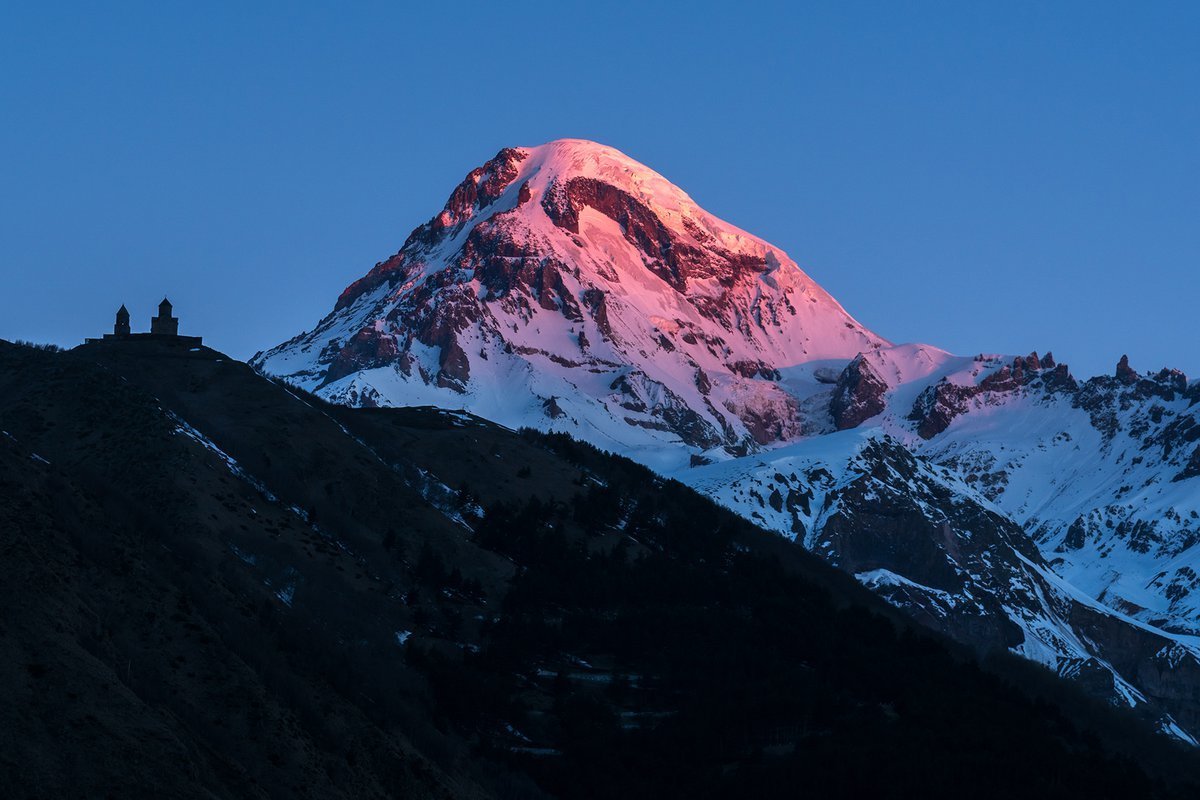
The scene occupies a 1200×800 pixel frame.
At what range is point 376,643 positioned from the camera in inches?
5443

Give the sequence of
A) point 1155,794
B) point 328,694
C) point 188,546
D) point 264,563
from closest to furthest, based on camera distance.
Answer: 1. point 328,694
2. point 188,546
3. point 264,563
4. point 1155,794

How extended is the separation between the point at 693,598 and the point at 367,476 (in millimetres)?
31313

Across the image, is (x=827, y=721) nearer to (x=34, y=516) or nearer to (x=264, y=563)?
(x=264, y=563)

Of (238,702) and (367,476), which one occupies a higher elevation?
(367,476)

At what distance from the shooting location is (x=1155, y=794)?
167m

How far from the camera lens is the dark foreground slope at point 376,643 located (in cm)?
9044

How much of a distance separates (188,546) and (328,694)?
20861mm

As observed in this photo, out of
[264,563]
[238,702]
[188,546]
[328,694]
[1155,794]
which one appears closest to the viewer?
[238,702]

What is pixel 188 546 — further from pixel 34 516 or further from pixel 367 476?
pixel 367 476

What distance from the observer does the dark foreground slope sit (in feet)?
297

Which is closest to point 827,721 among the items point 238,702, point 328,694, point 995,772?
point 995,772

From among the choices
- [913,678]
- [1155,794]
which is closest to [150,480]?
[913,678]

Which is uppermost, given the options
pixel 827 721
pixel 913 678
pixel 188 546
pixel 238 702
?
pixel 913 678

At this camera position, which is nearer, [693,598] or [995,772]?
[995,772]
